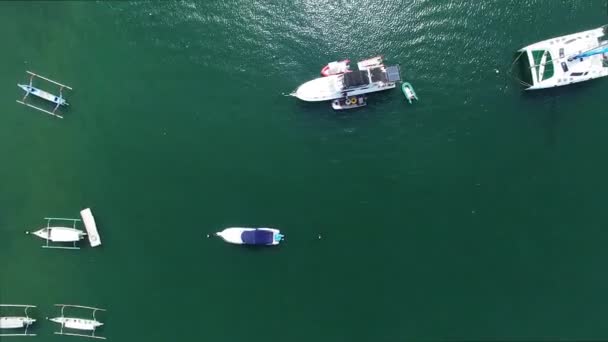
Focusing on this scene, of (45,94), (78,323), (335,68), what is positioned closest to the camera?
(335,68)

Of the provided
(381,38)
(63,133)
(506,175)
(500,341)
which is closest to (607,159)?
(506,175)

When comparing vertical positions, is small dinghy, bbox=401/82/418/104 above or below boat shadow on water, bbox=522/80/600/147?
above

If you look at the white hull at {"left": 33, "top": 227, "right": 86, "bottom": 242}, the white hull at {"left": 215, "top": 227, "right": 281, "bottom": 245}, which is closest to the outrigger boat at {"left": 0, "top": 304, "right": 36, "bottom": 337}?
the white hull at {"left": 33, "top": 227, "right": 86, "bottom": 242}

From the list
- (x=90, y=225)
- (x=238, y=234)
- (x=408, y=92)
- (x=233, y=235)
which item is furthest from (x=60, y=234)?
(x=408, y=92)

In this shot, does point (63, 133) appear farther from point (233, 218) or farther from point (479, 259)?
point (479, 259)

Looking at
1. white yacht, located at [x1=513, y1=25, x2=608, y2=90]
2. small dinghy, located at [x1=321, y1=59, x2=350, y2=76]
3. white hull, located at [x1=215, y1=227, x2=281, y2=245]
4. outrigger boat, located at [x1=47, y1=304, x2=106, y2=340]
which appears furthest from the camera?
outrigger boat, located at [x1=47, y1=304, x2=106, y2=340]

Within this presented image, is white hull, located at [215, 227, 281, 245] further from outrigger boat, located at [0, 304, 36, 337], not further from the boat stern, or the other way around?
outrigger boat, located at [0, 304, 36, 337]

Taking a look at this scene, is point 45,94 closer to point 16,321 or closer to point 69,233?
point 69,233
